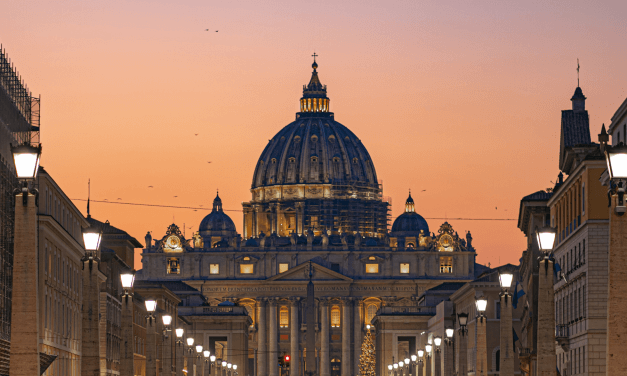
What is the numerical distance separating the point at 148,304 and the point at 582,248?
21.7m

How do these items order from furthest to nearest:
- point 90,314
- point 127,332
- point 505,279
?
point 127,332 < point 505,279 < point 90,314

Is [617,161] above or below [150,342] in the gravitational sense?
above

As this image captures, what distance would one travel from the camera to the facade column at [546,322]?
25.4 metres

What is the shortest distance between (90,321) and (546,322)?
10681 mm

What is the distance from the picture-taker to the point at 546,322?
25469 millimetres

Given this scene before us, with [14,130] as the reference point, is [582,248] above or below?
below

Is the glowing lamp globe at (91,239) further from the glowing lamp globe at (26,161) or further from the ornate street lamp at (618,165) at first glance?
the ornate street lamp at (618,165)

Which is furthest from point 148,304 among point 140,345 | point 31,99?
point 140,345

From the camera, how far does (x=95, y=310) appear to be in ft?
101

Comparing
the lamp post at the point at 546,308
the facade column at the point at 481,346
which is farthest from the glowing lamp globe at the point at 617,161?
the facade column at the point at 481,346

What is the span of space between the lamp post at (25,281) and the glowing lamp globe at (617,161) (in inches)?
318

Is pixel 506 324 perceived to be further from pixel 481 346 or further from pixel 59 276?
pixel 59 276

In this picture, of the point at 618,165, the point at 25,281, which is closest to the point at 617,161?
the point at 618,165

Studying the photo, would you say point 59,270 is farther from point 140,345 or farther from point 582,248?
point 140,345
